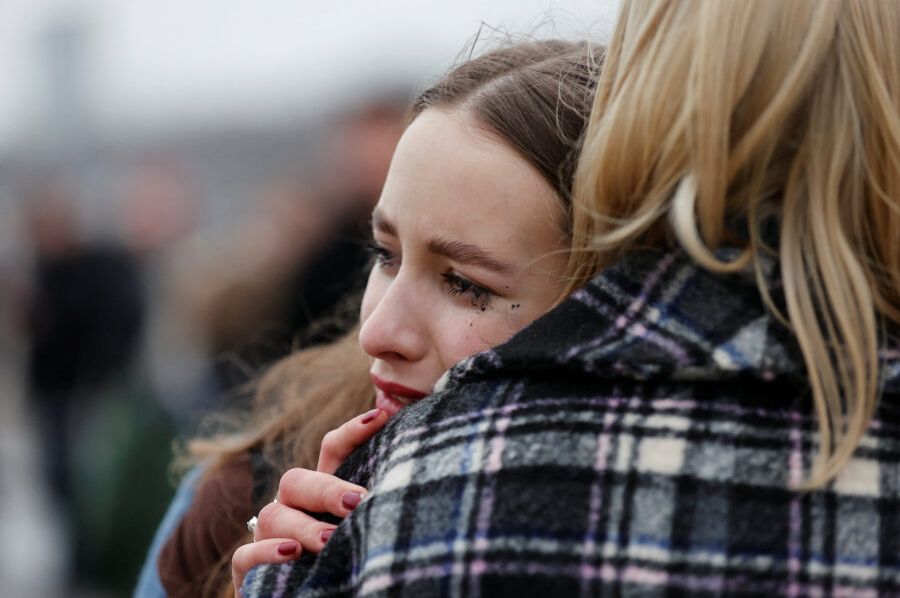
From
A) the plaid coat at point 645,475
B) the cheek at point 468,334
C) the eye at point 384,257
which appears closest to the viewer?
the plaid coat at point 645,475

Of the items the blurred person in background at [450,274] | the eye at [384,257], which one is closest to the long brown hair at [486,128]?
the blurred person in background at [450,274]

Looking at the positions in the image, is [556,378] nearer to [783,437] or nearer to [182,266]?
[783,437]

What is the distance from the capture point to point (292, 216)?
4828 mm

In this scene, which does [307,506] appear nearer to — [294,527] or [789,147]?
[294,527]

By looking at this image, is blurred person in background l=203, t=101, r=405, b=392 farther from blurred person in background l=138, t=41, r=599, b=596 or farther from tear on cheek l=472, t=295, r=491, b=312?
tear on cheek l=472, t=295, r=491, b=312

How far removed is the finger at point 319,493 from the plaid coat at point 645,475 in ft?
0.40

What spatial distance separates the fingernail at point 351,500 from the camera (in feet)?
4.75

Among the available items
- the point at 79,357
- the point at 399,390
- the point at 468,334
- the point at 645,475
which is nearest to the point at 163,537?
the point at 399,390

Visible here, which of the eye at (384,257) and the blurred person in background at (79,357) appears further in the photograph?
the blurred person in background at (79,357)

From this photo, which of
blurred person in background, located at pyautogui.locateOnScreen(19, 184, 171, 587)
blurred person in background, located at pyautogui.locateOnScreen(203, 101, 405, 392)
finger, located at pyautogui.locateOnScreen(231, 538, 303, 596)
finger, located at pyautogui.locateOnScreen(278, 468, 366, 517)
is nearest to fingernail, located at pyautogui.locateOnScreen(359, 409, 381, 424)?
finger, located at pyautogui.locateOnScreen(278, 468, 366, 517)

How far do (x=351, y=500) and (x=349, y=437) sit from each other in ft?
0.61

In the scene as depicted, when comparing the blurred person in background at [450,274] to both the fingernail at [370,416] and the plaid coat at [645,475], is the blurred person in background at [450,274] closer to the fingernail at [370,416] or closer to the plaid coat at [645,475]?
the fingernail at [370,416]

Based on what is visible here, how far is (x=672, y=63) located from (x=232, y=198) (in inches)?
643

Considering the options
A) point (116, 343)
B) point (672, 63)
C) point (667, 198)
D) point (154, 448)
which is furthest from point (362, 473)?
point (116, 343)
